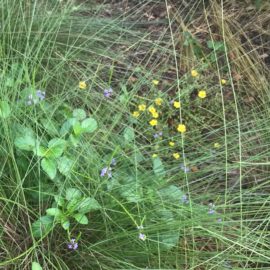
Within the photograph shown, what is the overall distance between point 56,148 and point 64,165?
6 centimetres

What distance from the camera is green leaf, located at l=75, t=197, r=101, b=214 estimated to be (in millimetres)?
1557

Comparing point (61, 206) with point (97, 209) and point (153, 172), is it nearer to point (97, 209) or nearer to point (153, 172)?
point (97, 209)

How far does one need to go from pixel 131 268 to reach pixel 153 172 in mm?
354

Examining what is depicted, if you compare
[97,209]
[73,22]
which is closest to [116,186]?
[97,209]

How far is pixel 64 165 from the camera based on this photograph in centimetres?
161

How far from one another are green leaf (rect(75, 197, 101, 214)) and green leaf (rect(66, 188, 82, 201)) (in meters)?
0.03

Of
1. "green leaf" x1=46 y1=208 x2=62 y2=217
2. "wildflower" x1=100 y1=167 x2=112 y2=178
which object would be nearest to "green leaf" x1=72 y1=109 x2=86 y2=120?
"wildflower" x1=100 y1=167 x2=112 y2=178

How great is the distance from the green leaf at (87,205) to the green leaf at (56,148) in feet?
0.53

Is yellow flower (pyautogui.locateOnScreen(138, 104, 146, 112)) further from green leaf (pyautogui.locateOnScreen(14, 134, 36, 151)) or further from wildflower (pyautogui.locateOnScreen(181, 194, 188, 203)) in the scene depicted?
green leaf (pyautogui.locateOnScreen(14, 134, 36, 151))

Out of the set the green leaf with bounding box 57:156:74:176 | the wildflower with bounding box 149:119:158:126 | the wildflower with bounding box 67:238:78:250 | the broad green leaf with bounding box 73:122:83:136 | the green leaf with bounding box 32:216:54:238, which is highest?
the broad green leaf with bounding box 73:122:83:136

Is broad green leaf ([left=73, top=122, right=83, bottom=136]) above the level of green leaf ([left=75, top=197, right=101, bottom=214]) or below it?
above

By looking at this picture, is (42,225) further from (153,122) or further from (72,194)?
(153,122)

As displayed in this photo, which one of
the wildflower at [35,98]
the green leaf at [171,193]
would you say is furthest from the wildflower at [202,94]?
the wildflower at [35,98]

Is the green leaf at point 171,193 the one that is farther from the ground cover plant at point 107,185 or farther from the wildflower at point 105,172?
the wildflower at point 105,172
